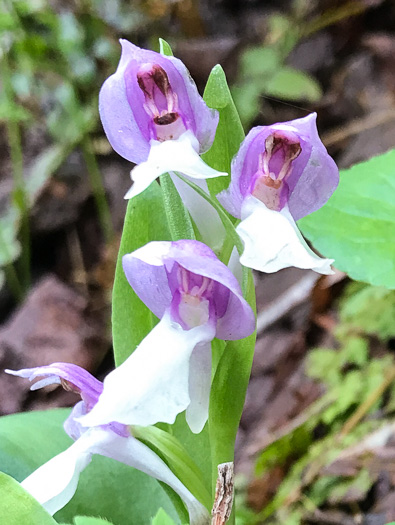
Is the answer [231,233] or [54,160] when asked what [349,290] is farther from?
[54,160]

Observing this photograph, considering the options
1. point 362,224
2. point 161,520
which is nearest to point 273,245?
point 161,520

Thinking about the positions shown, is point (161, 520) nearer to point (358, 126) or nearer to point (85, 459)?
point (85, 459)

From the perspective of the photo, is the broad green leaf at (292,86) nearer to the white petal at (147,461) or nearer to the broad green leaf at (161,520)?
the white petal at (147,461)

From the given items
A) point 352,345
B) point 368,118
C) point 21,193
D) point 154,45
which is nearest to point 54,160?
point 21,193

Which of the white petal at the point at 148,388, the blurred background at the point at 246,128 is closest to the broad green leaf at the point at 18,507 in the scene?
the white petal at the point at 148,388

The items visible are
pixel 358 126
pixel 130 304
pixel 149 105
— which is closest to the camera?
pixel 149 105

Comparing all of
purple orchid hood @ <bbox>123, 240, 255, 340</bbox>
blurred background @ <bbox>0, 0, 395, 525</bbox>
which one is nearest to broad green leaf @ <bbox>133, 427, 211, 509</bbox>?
purple orchid hood @ <bbox>123, 240, 255, 340</bbox>
